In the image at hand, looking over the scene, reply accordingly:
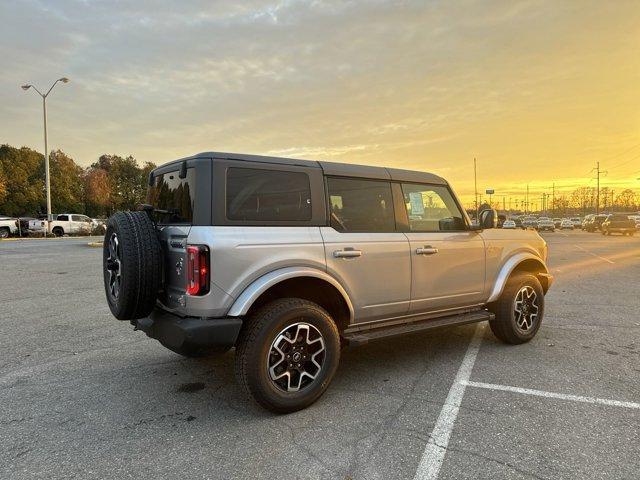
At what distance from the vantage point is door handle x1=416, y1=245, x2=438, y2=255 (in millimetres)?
4336

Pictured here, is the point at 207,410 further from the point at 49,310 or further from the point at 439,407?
the point at 49,310

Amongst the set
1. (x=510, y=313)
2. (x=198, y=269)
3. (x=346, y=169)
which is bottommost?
(x=510, y=313)

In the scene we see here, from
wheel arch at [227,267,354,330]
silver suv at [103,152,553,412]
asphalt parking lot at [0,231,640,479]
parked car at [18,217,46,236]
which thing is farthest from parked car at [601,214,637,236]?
parked car at [18,217,46,236]

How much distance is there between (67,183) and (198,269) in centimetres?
6338

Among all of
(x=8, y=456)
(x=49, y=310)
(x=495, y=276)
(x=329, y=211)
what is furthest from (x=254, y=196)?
(x=49, y=310)

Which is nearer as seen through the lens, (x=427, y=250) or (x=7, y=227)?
(x=427, y=250)

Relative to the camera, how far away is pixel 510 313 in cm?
502

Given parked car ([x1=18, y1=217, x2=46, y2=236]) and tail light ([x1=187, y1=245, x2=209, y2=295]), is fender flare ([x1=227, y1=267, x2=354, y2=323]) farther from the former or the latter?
parked car ([x1=18, y1=217, x2=46, y2=236])

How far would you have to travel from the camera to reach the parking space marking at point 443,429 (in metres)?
2.73

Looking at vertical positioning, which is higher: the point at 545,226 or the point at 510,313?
the point at 545,226

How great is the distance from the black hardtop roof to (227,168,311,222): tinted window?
0.33 ft

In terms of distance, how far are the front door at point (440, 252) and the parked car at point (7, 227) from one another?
113 ft

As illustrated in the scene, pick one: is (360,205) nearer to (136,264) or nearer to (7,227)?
(136,264)

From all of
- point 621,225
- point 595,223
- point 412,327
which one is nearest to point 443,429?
point 412,327
